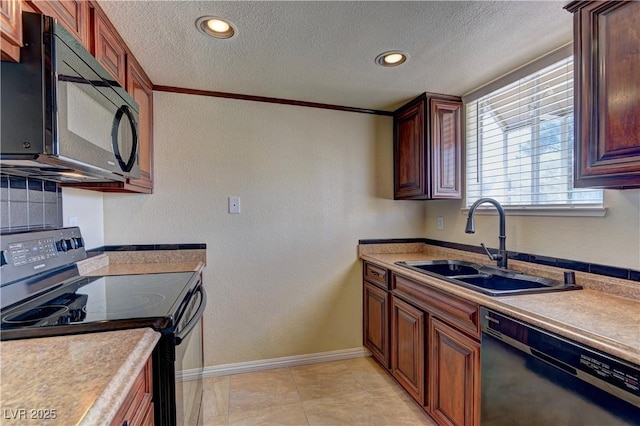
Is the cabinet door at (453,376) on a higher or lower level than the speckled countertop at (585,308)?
lower

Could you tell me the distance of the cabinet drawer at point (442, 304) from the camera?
147cm

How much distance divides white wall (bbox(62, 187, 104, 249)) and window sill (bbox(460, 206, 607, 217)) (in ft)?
8.42

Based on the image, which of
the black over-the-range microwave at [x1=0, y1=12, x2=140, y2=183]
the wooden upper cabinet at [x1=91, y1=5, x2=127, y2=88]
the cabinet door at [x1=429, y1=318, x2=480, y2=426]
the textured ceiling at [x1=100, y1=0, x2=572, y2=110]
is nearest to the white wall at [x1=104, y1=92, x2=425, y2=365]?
the textured ceiling at [x1=100, y1=0, x2=572, y2=110]

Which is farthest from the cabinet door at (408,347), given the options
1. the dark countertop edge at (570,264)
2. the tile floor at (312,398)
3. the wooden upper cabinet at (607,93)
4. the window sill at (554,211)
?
the wooden upper cabinet at (607,93)

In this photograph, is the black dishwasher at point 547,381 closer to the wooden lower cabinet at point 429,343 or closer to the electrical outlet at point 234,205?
the wooden lower cabinet at point 429,343

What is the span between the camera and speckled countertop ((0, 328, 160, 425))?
58 cm

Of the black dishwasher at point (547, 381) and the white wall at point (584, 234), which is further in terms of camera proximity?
the white wall at point (584, 234)

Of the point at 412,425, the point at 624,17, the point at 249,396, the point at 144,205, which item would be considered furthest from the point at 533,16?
the point at 249,396

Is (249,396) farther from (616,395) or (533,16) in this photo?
(533,16)

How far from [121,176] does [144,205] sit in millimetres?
880

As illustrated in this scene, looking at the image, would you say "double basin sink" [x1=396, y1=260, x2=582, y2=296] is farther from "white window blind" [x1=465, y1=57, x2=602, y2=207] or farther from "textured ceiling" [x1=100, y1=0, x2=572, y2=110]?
"textured ceiling" [x1=100, y1=0, x2=572, y2=110]

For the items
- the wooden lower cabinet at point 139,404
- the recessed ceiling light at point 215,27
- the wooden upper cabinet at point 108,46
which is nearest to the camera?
the wooden lower cabinet at point 139,404

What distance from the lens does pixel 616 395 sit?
3.05ft

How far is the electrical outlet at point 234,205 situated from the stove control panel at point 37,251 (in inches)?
36.5
